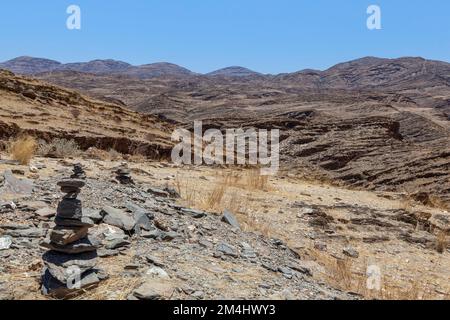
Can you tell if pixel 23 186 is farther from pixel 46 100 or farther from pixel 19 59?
pixel 19 59

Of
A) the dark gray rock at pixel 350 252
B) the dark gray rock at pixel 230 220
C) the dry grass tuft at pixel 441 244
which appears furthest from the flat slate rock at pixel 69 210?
the dry grass tuft at pixel 441 244

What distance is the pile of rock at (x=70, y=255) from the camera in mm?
2961

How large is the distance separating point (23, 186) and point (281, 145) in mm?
21858

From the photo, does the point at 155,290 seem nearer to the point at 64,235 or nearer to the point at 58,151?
the point at 64,235

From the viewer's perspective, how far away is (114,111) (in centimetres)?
1894

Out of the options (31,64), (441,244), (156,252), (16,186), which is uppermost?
(31,64)

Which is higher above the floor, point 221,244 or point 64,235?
point 64,235

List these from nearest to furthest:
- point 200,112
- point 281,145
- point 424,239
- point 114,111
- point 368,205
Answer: point 424,239 → point 368,205 → point 114,111 → point 281,145 → point 200,112

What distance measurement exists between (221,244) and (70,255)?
1.53m

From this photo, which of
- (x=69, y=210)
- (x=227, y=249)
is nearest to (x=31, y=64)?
(x=227, y=249)

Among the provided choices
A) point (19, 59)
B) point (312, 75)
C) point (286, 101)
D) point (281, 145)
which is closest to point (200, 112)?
point (286, 101)

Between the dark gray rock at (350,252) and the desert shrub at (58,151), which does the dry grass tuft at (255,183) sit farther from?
the desert shrub at (58,151)

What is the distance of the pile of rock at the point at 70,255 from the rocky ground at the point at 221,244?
3.5 inches

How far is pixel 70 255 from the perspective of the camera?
3287 millimetres
